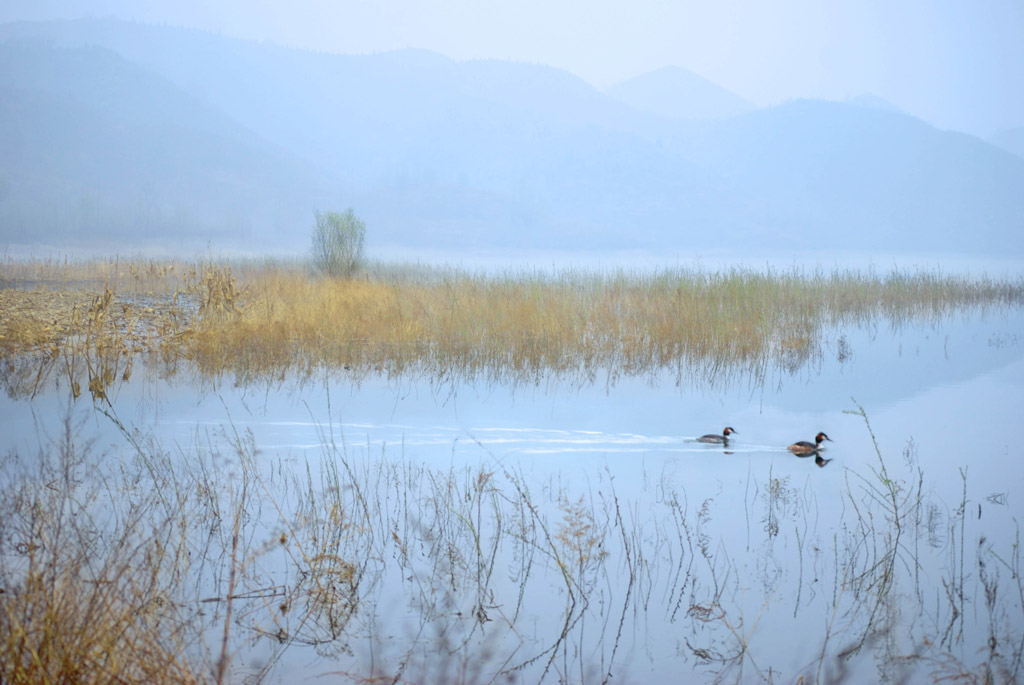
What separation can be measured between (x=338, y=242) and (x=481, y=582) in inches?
385

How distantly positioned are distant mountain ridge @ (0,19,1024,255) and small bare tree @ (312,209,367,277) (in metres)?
12.2

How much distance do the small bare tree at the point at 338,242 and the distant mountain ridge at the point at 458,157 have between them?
12.2m

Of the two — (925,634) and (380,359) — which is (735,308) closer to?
(380,359)

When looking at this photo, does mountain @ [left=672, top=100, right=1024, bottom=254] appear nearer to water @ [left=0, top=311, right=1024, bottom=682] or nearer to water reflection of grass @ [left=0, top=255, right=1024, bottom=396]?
water reflection of grass @ [left=0, top=255, right=1024, bottom=396]

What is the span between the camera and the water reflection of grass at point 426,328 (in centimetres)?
507

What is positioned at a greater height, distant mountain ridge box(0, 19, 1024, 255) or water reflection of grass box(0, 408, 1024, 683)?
distant mountain ridge box(0, 19, 1024, 255)

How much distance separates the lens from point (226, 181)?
34312 mm

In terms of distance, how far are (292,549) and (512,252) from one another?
121 feet

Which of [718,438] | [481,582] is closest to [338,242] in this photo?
[718,438]

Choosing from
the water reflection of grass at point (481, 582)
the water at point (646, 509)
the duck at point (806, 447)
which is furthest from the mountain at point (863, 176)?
the water reflection of grass at point (481, 582)

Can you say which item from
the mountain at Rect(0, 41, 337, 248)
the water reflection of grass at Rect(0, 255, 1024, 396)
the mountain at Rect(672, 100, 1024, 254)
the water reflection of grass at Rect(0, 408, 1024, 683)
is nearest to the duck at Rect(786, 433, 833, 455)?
the water reflection of grass at Rect(0, 408, 1024, 683)

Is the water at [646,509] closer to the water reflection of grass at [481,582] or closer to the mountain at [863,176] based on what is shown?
the water reflection of grass at [481,582]

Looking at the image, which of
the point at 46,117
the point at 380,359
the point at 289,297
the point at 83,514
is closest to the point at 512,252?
the point at 46,117

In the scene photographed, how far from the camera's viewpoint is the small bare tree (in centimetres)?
1111
